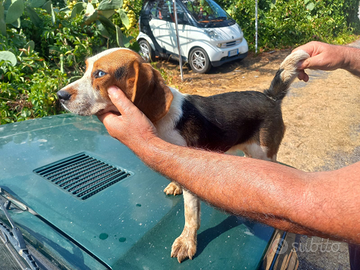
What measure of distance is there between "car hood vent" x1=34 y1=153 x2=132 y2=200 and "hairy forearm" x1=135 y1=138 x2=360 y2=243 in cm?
73

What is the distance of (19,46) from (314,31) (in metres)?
14.0

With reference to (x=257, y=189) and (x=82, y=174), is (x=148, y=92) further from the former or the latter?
(x=257, y=189)

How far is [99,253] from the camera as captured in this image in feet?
4.58

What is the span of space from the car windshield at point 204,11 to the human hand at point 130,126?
8602mm

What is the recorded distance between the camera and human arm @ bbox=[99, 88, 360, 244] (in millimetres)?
942

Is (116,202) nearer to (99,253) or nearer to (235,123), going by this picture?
(99,253)

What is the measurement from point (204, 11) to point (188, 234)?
9.54 meters

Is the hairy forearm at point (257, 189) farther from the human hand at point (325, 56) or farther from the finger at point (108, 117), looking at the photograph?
the human hand at point (325, 56)

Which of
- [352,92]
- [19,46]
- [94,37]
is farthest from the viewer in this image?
[352,92]

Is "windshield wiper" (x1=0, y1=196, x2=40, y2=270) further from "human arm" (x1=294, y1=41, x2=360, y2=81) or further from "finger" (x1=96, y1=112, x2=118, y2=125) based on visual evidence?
"human arm" (x1=294, y1=41, x2=360, y2=81)

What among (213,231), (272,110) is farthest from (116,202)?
(272,110)

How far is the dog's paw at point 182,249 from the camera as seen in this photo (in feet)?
4.87

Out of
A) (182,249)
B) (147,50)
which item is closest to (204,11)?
(147,50)

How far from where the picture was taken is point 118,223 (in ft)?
5.24
